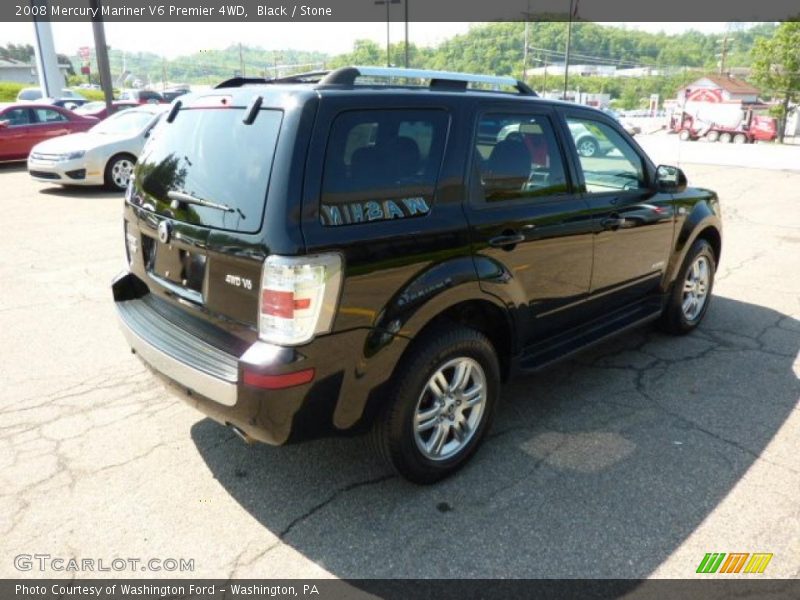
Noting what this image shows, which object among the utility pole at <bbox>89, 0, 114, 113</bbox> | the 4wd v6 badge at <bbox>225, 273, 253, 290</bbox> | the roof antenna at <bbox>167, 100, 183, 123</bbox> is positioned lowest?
the 4wd v6 badge at <bbox>225, 273, 253, 290</bbox>

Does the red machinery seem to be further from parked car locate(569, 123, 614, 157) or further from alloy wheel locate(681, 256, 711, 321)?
parked car locate(569, 123, 614, 157)

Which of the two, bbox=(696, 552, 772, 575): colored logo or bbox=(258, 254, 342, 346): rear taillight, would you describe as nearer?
bbox=(258, 254, 342, 346): rear taillight

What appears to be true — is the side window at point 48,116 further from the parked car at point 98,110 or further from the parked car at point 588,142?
the parked car at point 588,142

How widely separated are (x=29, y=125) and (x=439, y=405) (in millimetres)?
16284

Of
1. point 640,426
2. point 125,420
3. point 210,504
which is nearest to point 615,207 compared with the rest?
point 640,426

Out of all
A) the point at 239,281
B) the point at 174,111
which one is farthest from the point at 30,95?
the point at 239,281

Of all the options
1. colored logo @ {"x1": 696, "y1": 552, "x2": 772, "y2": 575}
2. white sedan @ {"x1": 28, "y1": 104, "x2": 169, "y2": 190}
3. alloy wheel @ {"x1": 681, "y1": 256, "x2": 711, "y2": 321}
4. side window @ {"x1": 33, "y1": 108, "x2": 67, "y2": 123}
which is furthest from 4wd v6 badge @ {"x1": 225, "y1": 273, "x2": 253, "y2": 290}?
side window @ {"x1": 33, "y1": 108, "x2": 67, "y2": 123}

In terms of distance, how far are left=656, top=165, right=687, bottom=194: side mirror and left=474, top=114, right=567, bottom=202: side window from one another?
122cm

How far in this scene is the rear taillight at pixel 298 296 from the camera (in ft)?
7.92

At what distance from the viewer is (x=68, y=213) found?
9.77m

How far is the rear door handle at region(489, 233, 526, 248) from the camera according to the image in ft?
10.2

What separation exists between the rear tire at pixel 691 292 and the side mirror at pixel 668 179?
0.62 metres

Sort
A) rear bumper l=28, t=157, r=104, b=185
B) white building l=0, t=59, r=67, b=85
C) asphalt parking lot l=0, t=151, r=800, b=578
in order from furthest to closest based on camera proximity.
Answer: white building l=0, t=59, r=67, b=85, rear bumper l=28, t=157, r=104, b=185, asphalt parking lot l=0, t=151, r=800, b=578

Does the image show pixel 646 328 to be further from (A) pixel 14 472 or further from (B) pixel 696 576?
(A) pixel 14 472
